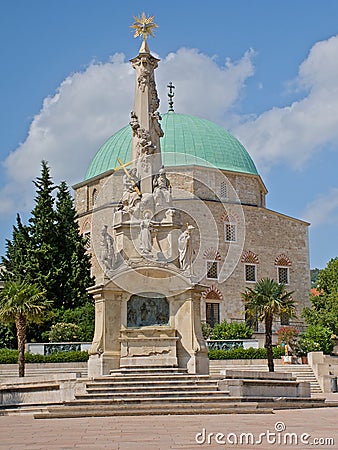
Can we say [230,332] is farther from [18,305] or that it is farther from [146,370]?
[146,370]

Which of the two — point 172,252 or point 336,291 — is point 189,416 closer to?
point 172,252

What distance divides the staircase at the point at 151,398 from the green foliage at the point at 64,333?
17.6m

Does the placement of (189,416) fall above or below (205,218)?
below

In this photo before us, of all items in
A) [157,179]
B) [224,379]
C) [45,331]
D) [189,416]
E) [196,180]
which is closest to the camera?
[189,416]

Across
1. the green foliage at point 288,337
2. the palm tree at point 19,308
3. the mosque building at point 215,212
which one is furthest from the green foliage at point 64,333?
the green foliage at point 288,337

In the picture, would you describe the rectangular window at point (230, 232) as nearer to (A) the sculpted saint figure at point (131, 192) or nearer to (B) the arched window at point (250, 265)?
(B) the arched window at point (250, 265)

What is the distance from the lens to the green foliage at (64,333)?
120 ft

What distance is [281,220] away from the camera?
180 feet

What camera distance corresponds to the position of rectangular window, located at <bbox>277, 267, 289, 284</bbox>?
53781 mm

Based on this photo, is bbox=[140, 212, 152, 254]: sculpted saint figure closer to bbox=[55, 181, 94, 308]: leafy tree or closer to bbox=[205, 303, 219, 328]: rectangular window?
bbox=[55, 181, 94, 308]: leafy tree

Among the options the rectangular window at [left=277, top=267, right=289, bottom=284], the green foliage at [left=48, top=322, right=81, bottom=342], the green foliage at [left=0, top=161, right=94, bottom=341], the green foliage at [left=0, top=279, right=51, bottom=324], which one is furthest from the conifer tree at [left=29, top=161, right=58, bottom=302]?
the rectangular window at [left=277, top=267, right=289, bottom=284]

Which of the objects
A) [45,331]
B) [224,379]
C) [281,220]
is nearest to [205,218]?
[281,220]

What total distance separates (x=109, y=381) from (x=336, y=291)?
30593mm

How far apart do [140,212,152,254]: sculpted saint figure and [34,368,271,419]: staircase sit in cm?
374
